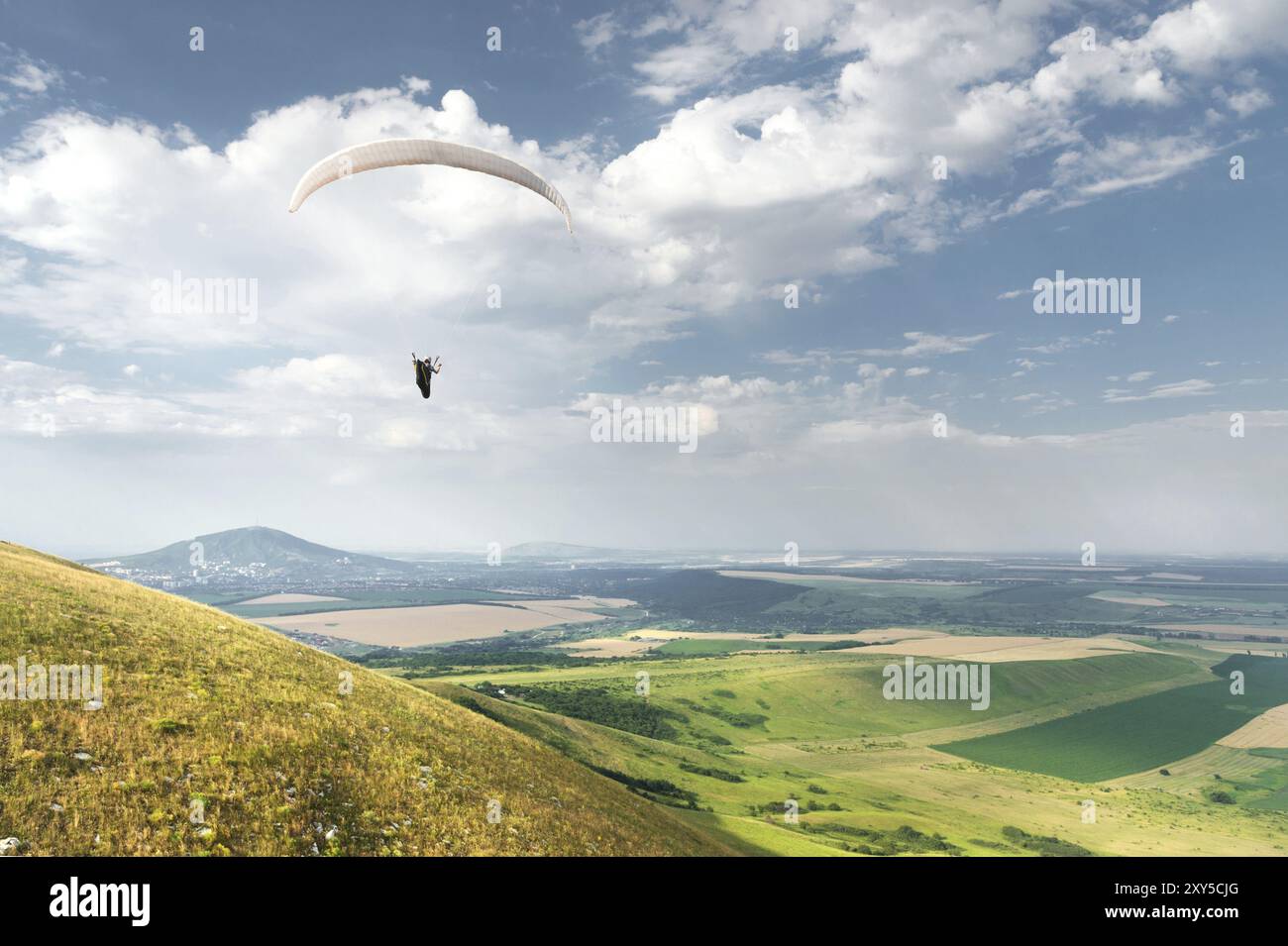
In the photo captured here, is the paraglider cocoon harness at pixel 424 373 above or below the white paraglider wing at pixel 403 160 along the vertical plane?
below

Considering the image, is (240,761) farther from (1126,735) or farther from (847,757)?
(1126,735)

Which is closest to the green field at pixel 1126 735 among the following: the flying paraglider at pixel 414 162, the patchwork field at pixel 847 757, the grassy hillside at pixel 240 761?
the patchwork field at pixel 847 757

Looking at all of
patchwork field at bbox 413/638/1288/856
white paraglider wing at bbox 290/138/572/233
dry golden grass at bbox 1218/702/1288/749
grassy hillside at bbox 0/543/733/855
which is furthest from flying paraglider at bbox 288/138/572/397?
dry golden grass at bbox 1218/702/1288/749

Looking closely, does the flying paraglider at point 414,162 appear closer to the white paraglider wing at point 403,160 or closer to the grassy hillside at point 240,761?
the white paraglider wing at point 403,160

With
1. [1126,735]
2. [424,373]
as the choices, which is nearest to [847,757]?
[1126,735]

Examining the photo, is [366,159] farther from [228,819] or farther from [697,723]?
[697,723]
